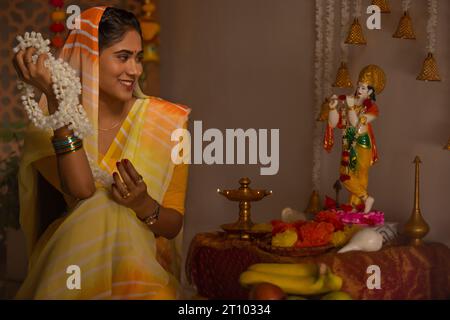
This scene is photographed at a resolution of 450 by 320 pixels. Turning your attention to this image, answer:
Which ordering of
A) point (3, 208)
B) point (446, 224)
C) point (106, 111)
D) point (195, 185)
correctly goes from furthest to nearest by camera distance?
point (195, 185), point (3, 208), point (446, 224), point (106, 111)

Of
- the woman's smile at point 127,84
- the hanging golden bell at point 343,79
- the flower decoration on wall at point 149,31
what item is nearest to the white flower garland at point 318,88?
the hanging golden bell at point 343,79

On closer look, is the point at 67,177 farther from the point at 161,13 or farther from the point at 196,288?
the point at 161,13

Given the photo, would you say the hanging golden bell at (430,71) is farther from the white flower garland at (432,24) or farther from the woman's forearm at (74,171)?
the woman's forearm at (74,171)

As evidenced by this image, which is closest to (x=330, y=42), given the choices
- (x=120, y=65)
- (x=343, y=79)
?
(x=343, y=79)

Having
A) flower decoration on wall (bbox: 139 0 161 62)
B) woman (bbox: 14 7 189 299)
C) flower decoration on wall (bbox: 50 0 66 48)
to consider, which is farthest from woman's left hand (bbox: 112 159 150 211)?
flower decoration on wall (bbox: 139 0 161 62)

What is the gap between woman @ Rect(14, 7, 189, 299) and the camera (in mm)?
1413

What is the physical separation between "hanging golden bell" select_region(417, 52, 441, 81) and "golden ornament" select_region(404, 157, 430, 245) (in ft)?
0.75

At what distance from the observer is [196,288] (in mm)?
2111

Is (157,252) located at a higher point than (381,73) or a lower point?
lower

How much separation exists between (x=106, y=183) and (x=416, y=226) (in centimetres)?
93

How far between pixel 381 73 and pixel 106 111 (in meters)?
0.86

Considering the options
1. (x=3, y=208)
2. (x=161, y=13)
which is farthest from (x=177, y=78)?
(x=3, y=208)

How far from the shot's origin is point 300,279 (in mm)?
1556

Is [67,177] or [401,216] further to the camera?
[401,216]
